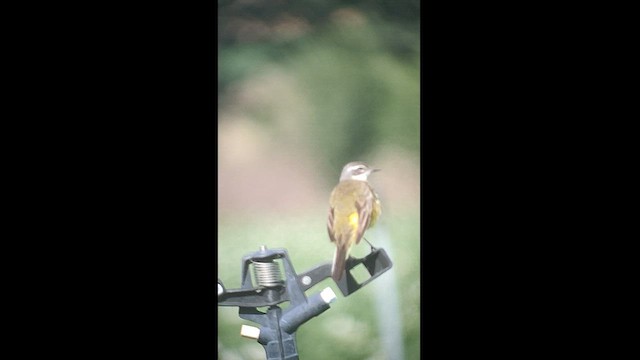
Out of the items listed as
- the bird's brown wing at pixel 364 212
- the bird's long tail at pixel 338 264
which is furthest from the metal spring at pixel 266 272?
the bird's brown wing at pixel 364 212

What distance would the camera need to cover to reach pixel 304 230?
7.83 feet

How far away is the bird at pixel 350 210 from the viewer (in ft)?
7.83

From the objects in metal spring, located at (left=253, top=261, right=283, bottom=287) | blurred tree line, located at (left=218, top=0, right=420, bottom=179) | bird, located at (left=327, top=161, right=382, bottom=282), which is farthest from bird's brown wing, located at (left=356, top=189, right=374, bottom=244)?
metal spring, located at (left=253, top=261, right=283, bottom=287)

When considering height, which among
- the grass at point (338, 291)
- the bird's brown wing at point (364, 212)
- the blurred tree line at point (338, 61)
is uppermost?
the blurred tree line at point (338, 61)

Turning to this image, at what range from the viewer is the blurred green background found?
2.36m

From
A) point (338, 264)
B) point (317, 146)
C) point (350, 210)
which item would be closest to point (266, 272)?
point (338, 264)

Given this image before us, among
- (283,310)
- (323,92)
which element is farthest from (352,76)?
(283,310)

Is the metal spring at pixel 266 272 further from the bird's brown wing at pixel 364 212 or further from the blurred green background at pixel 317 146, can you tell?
the bird's brown wing at pixel 364 212

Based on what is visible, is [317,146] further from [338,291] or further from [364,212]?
[338,291]

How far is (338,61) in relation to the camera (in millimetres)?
2398

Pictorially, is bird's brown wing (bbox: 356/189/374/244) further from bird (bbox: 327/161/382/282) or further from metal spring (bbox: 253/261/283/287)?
metal spring (bbox: 253/261/283/287)

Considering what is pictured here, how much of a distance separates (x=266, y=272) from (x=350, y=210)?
1.23ft

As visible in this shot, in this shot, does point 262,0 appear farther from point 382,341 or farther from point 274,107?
point 382,341

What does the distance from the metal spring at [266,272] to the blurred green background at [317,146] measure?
6cm
